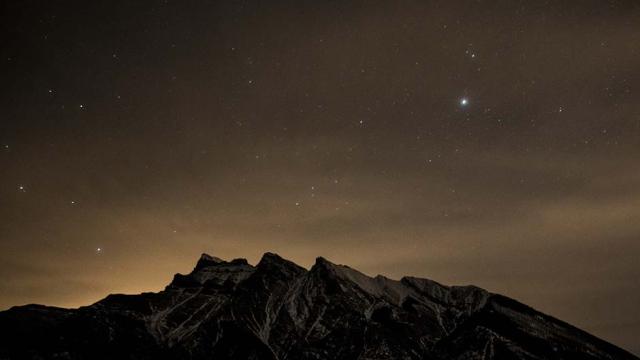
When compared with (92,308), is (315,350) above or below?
below

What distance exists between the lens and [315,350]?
18900 centimetres

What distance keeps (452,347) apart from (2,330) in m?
151

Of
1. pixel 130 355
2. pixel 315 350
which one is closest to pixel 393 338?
pixel 315 350

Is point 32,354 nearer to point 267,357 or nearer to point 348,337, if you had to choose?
point 267,357

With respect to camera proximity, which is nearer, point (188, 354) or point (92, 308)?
point (188, 354)

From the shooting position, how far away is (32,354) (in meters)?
167

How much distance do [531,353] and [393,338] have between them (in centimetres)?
4585

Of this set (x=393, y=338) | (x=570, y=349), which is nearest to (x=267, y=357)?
(x=393, y=338)

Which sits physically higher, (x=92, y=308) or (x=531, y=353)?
(x=92, y=308)

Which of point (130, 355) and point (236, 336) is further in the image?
point (236, 336)

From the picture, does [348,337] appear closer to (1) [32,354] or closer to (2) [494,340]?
(2) [494,340]

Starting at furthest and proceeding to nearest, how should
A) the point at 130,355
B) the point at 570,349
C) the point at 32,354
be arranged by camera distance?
the point at 570,349, the point at 130,355, the point at 32,354

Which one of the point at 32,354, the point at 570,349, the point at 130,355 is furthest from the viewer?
the point at 570,349

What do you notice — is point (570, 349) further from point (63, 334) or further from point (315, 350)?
point (63, 334)
